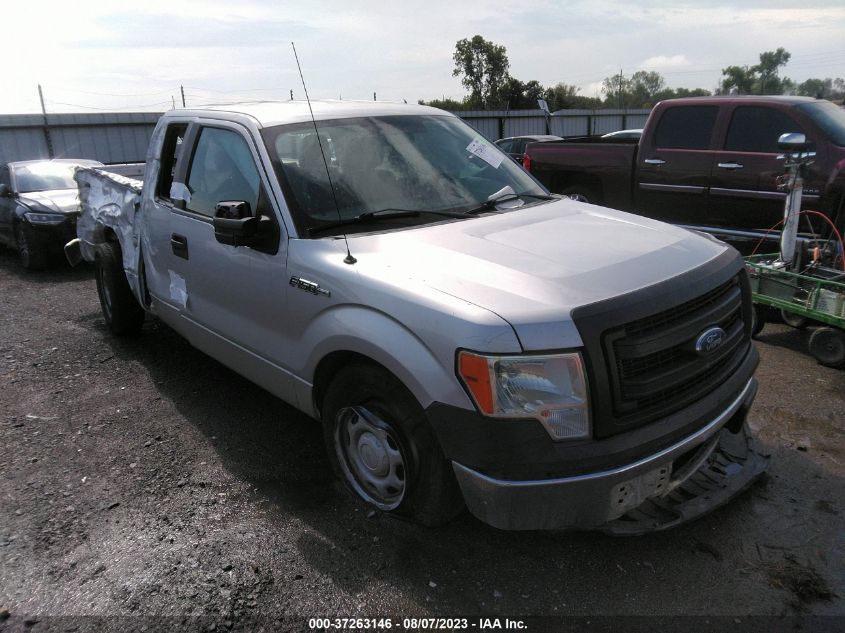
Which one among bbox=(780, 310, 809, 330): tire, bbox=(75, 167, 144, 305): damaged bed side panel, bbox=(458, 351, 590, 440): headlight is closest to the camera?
bbox=(458, 351, 590, 440): headlight

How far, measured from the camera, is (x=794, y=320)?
5.43 meters

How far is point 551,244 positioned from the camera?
3.04m

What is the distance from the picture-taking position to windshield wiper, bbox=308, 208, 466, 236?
10.6 feet

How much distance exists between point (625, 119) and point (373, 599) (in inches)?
1198

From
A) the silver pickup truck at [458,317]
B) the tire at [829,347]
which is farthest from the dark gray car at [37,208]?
the tire at [829,347]

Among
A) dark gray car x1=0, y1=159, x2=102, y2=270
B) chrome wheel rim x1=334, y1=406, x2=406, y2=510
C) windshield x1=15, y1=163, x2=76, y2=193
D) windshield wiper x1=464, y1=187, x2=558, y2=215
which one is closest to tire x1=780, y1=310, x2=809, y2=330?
windshield wiper x1=464, y1=187, x2=558, y2=215

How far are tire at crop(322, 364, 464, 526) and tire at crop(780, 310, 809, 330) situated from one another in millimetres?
4013

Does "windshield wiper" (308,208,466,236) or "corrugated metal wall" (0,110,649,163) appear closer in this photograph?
"windshield wiper" (308,208,466,236)

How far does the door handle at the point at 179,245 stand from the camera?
162 inches

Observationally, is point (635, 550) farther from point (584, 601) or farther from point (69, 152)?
point (69, 152)

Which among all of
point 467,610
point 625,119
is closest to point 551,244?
point 467,610

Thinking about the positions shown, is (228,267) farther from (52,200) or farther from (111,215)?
(52,200)

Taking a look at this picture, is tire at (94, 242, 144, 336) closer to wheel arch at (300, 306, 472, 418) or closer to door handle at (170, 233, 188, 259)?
door handle at (170, 233, 188, 259)

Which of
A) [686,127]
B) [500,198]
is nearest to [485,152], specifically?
[500,198]
